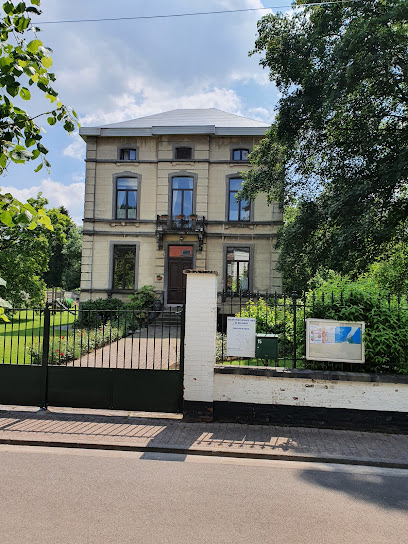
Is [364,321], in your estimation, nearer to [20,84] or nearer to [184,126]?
[20,84]

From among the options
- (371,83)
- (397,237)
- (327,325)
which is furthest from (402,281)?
(327,325)

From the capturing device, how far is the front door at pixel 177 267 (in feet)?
76.0

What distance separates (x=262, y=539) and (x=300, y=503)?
36.1 inches

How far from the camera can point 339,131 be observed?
16359 mm

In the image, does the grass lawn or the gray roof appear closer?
the grass lawn

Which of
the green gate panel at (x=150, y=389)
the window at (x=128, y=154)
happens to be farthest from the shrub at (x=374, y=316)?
the window at (x=128, y=154)

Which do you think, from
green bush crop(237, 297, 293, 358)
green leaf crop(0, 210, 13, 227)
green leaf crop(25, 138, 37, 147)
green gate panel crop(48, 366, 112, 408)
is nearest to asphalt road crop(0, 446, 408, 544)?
green gate panel crop(48, 366, 112, 408)

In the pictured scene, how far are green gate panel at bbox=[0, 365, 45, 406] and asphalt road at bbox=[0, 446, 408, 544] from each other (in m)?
2.01

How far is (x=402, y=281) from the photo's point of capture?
18109 millimetres

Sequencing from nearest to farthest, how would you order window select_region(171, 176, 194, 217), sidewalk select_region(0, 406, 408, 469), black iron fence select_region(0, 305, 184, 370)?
sidewalk select_region(0, 406, 408, 469) < black iron fence select_region(0, 305, 184, 370) < window select_region(171, 176, 194, 217)

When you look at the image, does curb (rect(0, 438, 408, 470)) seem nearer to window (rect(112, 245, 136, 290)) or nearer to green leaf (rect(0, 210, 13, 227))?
green leaf (rect(0, 210, 13, 227))

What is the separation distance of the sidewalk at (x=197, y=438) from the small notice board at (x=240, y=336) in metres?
1.34

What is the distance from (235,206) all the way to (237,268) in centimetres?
347

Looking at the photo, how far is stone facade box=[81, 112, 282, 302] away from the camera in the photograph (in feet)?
74.9
